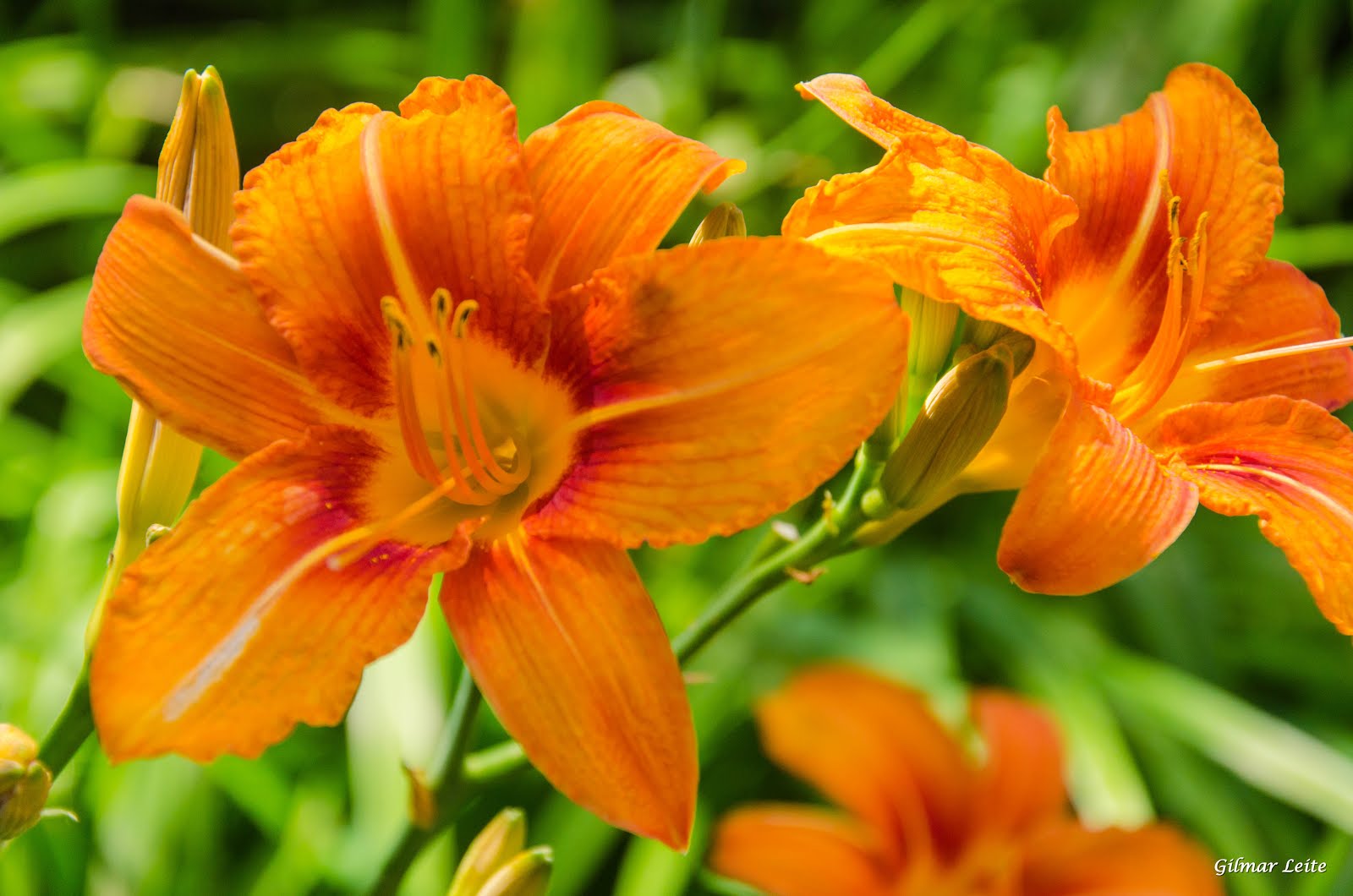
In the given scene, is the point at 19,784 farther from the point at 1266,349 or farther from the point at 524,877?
the point at 1266,349

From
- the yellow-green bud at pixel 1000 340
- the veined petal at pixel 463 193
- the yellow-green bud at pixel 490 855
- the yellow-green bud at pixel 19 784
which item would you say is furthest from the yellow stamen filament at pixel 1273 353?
the yellow-green bud at pixel 19 784

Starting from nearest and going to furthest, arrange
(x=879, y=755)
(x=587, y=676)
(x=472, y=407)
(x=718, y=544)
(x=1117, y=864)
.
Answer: (x=587, y=676) < (x=472, y=407) < (x=1117, y=864) < (x=879, y=755) < (x=718, y=544)

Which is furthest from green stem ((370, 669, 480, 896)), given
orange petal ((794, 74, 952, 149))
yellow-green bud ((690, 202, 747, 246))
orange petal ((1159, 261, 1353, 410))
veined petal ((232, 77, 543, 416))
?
orange petal ((1159, 261, 1353, 410))

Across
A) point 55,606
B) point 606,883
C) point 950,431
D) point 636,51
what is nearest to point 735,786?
point 606,883

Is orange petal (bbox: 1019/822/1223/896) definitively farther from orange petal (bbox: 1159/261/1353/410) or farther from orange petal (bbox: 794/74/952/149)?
orange petal (bbox: 794/74/952/149)

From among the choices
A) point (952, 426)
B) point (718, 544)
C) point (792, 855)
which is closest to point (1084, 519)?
point (952, 426)

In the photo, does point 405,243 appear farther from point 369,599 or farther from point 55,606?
point 55,606

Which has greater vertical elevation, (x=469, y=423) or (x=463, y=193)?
(x=463, y=193)
